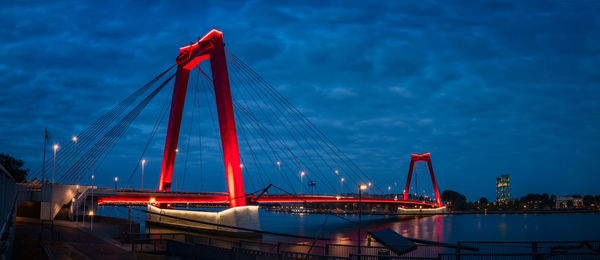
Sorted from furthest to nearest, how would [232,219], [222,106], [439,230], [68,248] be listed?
1. [439,230]
2. [222,106]
3. [232,219]
4. [68,248]

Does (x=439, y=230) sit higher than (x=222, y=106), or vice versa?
(x=222, y=106)

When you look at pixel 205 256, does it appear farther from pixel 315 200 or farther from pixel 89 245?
pixel 315 200

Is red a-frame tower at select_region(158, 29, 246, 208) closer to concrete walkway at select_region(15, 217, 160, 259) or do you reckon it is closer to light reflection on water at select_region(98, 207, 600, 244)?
light reflection on water at select_region(98, 207, 600, 244)

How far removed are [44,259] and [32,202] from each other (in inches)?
1176

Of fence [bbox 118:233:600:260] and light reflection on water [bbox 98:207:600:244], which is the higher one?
fence [bbox 118:233:600:260]

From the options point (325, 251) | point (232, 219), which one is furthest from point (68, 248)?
point (232, 219)

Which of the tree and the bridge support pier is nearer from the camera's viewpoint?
the bridge support pier

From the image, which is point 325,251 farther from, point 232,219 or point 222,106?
point 222,106

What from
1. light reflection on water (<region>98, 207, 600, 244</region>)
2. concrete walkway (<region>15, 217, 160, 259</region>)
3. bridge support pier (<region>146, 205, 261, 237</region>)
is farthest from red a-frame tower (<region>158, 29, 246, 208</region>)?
concrete walkway (<region>15, 217, 160, 259</region>)

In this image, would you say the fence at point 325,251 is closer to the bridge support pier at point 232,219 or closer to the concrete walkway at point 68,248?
the concrete walkway at point 68,248

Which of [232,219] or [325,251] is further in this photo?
[232,219]

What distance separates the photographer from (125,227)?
1400 inches

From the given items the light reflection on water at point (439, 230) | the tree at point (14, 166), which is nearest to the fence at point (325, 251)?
the light reflection on water at point (439, 230)

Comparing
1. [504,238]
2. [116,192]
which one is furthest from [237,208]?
[504,238]
